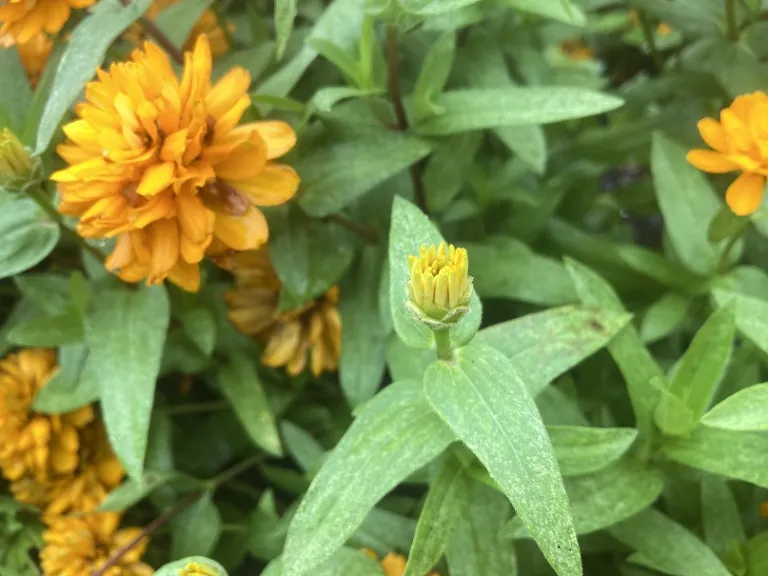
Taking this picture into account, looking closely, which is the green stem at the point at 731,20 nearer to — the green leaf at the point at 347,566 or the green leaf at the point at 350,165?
the green leaf at the point at 350,165

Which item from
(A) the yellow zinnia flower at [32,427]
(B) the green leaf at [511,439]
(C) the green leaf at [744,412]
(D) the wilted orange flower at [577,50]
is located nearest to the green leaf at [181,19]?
(A) the yellow zinnia flower at [32,427]

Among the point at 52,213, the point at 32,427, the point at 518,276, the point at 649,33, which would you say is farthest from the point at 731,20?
the point at 32,427

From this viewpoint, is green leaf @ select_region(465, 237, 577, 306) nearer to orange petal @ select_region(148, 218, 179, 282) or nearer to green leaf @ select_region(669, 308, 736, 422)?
green leaf @ select_region(669, 308, 736, 422)

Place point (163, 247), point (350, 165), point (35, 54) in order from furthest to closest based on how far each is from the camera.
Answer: point (35, 54), point (350, 165), point (163, 247)

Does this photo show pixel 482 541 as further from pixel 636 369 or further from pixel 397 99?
pixel 397 99

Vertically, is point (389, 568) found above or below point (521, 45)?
below

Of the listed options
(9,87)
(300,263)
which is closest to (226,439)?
(300,263)

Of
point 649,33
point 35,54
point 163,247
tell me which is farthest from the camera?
point 649,33

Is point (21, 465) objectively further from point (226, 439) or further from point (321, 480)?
point (321, 480)
